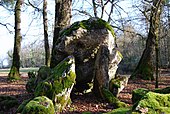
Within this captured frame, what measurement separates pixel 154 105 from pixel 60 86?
4177 millimetres

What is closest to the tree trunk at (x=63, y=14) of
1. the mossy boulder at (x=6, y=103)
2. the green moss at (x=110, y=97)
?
the mossy boulder at (x=6, y=103)

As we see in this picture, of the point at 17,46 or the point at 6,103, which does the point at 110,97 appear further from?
the point at 17,46

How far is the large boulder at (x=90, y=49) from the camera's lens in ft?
29.8

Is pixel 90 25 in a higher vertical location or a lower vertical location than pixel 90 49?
higher

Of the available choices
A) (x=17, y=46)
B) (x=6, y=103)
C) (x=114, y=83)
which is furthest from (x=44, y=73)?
(x=17, y=46)

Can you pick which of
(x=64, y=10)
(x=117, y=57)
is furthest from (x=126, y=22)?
(x=117, y=57)

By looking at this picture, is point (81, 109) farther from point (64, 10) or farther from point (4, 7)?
point (4, 7)

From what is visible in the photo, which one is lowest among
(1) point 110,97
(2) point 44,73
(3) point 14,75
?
(1) point 110,97

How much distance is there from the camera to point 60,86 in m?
8.09

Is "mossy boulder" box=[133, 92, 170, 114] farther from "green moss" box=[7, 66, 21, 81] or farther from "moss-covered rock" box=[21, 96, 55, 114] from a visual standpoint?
"green moss" box=[7, 66, 21, 81]

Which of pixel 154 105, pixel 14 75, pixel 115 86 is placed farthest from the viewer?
pixel 14 75

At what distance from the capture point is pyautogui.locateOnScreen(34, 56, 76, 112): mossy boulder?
795cm

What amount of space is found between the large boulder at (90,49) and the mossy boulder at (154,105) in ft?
14.6

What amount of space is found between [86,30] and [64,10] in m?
2.88
